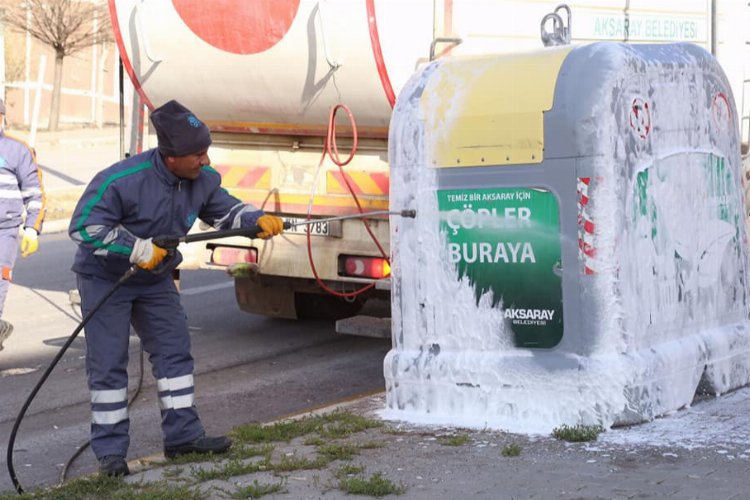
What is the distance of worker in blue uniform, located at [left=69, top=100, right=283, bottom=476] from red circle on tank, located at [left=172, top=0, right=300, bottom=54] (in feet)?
7.34

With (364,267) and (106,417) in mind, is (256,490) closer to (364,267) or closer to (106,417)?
(106,417)

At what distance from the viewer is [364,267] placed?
840 centimetres

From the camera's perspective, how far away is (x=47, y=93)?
35.8 meters

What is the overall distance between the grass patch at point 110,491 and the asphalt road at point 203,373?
71cm

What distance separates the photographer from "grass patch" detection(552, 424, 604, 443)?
19.0 ft

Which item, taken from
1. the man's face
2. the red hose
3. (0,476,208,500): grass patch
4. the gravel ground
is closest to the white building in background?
the red hose

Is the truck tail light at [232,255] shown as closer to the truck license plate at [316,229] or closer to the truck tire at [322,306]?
the truck license plate at [316,229]

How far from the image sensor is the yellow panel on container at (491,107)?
607cm

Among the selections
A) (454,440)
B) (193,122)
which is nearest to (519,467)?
(454,440)

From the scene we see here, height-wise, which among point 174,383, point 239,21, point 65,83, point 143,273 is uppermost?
point 65,83

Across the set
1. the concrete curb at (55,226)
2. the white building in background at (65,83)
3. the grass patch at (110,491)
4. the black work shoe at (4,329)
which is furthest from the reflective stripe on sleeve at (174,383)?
the white building in background at (65,83)

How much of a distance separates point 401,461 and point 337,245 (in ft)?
10.00

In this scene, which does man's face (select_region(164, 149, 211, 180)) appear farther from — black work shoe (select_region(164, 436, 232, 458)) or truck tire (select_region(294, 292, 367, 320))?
truck tire (select_region(294, 292, 367, 320))

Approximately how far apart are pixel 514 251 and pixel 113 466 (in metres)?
1.98
